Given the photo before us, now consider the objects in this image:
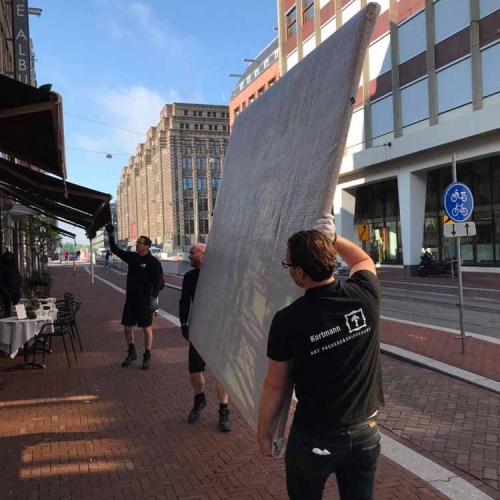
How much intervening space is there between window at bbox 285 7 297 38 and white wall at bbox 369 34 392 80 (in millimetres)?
9526

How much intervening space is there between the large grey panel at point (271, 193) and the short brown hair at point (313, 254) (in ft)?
0.54

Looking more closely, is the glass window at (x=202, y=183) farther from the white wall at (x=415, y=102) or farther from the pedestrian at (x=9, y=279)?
the pedestrian at (x=9, y=279)

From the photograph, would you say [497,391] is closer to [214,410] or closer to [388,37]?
[214,410]

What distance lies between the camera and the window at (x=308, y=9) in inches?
1276

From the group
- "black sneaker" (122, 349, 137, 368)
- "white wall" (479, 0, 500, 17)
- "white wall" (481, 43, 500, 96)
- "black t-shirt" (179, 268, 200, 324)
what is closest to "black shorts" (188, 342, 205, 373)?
"black t-shirt" (179, 268, 200, 324)

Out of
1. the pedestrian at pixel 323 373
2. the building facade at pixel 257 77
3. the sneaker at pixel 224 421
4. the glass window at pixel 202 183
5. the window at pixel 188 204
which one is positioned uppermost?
the building facade at pixel 257 77

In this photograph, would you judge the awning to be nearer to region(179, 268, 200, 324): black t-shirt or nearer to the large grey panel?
region(179, 268, 200, 324): black t-shirt

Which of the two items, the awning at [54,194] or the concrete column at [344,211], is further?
the concrete column at [344,211]

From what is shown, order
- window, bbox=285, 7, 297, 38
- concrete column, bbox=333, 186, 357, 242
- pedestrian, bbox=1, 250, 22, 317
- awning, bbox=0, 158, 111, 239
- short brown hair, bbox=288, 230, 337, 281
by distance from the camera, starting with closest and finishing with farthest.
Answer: short brown hair, bbox=288, 230, 337, 281, awning, bbox=0, 158, 111, 239, pedestrian, bbox=1, 250, 22, 317, concrete column, bbox=333, 186, 357, 242, window, bbox=285, 7, 297, 38

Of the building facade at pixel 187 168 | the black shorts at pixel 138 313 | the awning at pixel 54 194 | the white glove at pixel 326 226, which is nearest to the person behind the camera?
the white glove at pixel 326 226

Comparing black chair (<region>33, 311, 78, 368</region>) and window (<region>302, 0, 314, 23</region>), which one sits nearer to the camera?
black chair (<region>33, 311, 78, 368</region>)

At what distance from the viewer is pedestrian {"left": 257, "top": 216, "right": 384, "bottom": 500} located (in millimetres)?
1810

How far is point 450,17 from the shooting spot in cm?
2180

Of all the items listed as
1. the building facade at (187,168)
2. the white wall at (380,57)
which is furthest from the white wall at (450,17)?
the building facade at (187,168)
